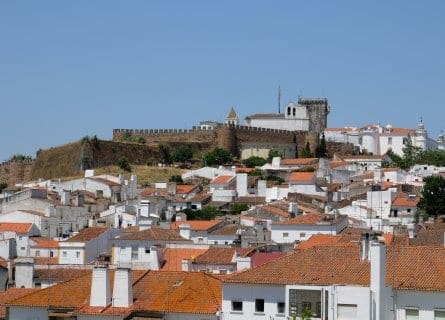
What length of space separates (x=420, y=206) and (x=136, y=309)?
4541 cm

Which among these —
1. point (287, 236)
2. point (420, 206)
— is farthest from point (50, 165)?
point (287, 236)

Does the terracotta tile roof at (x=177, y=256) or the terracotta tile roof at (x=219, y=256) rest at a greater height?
the terracotta tile roof at (x=219, y=256)

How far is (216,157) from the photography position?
11119 centimetres

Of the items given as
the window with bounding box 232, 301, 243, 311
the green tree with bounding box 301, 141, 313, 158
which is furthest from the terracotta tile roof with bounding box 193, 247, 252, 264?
the green tree with bounding box 301, 141, 313, 158

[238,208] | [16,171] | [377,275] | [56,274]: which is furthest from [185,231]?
[16,171]

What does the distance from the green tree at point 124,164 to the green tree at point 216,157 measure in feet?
25.9

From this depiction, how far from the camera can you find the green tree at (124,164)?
347ft

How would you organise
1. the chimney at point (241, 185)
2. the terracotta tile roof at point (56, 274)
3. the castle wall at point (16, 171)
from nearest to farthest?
the terracotta tile roof at point (56, 274) < the chimney at point (241, 185) < the castle wall at point (16, 171)

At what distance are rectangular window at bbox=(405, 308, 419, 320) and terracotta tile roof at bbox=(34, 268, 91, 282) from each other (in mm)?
15519

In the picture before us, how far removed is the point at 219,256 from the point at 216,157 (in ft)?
224

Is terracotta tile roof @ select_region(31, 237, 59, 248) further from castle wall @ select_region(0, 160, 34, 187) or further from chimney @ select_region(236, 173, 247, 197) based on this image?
castle wall @ select_region(0, 160, 34, 187)

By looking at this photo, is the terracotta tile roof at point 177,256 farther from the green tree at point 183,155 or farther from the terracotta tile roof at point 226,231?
the green tree at point 183,155

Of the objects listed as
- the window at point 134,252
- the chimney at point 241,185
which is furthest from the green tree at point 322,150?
the window at point 134,252

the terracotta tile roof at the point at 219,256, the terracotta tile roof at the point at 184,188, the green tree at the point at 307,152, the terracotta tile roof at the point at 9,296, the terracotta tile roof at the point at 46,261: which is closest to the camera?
the terracotta tile roof at the point at 9,296
